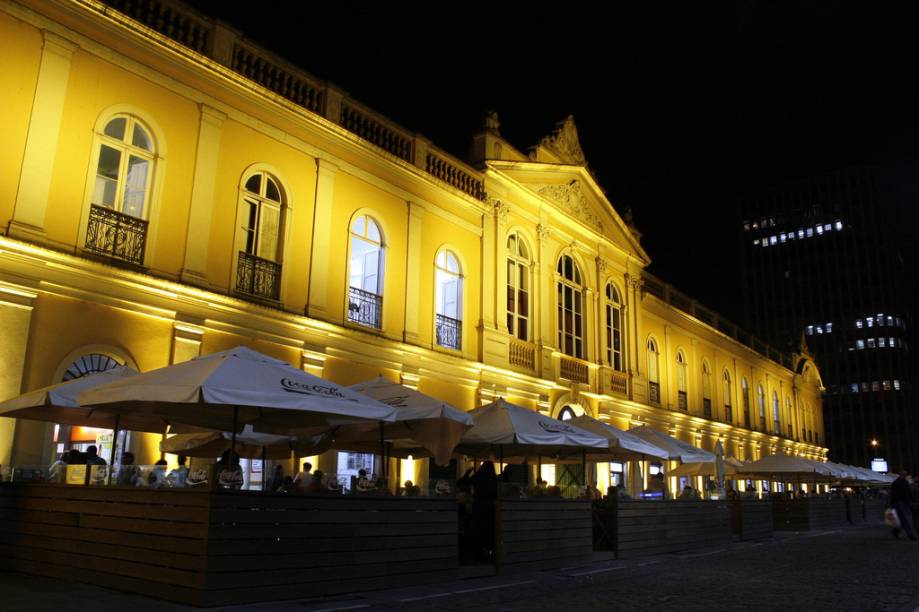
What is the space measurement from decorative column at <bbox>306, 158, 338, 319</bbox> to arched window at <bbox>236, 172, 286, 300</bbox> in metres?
0.79

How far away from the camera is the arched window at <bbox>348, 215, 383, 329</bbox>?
17.7 m

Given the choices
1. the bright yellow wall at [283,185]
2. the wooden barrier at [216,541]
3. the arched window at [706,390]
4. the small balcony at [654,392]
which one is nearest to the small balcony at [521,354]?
the bright yellow wall at [283,185]

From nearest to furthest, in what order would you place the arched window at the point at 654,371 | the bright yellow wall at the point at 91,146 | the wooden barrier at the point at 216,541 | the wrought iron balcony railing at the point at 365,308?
the wooden barrier at the point at 216,541, the bright yellow wall at the point at 91,146, the wrought iron balcony railing at the point at 365,308, the arched window at the point at 654,371

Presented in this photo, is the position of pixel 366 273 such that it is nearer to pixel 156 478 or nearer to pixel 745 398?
pixel 156 478

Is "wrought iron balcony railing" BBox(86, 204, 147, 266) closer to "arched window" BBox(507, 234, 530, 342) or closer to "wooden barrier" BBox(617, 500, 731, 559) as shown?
"wooden barrier" BBox(617, 500, 731, 559)

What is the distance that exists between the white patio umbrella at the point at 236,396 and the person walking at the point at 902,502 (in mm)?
16139

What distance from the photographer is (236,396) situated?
8.02 m

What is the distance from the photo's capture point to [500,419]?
1334 cm

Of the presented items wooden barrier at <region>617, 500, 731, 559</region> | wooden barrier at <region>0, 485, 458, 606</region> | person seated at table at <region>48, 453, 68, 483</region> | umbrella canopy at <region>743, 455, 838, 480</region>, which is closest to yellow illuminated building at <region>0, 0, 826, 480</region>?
person seated at table at <region>48, 453, 68, 483</region>

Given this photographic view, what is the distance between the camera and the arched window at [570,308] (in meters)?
24.6

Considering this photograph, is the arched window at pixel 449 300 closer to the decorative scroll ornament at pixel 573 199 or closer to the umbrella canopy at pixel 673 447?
the decorative scroll ornament at pixel 573 199

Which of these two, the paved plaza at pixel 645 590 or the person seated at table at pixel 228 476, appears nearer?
the paved plaza at pixel 645 590

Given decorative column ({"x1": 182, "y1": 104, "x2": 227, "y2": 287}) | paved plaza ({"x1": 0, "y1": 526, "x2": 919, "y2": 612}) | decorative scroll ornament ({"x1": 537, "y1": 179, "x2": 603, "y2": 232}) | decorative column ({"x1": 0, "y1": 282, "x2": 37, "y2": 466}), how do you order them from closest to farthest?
paved plaza ({"x1": 0, "y1": 526, "x2": 919, "y2": 612}) < decorative column ({"x1": 0, "y1": 282, "x2": 37, "y2": 466}) < decorative column ({"x1": 182, "y1": 104, "x2": 227, "y2": 287}) < decorative scroll ornament ({"x1": 537, "y1": 179, "x2": 603, "y2": 232})

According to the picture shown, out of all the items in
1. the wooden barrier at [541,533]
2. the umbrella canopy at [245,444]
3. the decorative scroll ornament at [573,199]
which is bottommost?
the wooden barrier at [541,533]
